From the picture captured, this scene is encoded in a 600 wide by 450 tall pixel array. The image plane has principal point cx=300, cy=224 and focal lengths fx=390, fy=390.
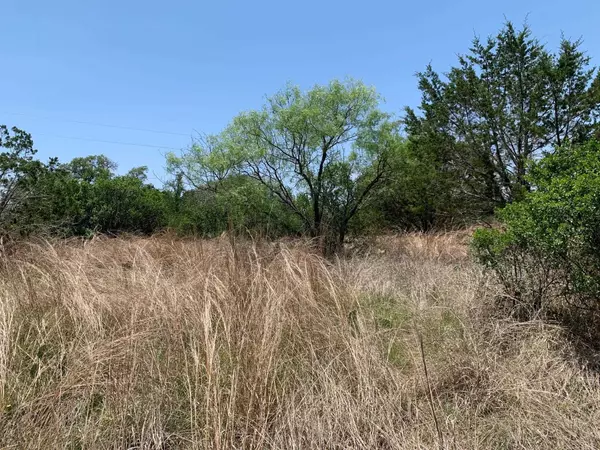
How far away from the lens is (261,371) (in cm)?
207

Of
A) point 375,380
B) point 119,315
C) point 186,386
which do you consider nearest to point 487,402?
point 375,380

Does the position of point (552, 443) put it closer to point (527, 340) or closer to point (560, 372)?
point (560, 372)

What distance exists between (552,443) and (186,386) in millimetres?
1827

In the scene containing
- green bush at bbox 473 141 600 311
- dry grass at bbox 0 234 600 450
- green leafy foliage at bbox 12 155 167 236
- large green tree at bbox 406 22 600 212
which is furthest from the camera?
green leafy foliage at bbox 12 155 167 236

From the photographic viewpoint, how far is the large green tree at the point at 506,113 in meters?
6.51

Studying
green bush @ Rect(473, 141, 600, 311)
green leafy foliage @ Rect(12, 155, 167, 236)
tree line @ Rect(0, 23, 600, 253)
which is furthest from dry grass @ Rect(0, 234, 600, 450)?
green leafy foliage @ Rect(12, 155, 167, 236)

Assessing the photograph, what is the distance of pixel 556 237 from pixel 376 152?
5.95 m

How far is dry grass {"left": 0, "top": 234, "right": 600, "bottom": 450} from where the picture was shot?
6.11 ft

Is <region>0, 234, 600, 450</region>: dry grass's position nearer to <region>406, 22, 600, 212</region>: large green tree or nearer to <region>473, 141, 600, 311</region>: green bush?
<region>473, 141, 600, 311</region>: green bush

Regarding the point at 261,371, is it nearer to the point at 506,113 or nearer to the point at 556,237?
the point at 556,237

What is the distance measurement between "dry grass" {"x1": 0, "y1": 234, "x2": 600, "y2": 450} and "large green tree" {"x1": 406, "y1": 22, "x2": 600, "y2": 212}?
4368 millimetres

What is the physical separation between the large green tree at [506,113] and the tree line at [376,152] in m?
0.02

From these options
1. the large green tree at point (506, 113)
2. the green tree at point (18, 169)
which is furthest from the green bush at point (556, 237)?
the green tree at point (18, 169)

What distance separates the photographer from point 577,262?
9.71 ft
